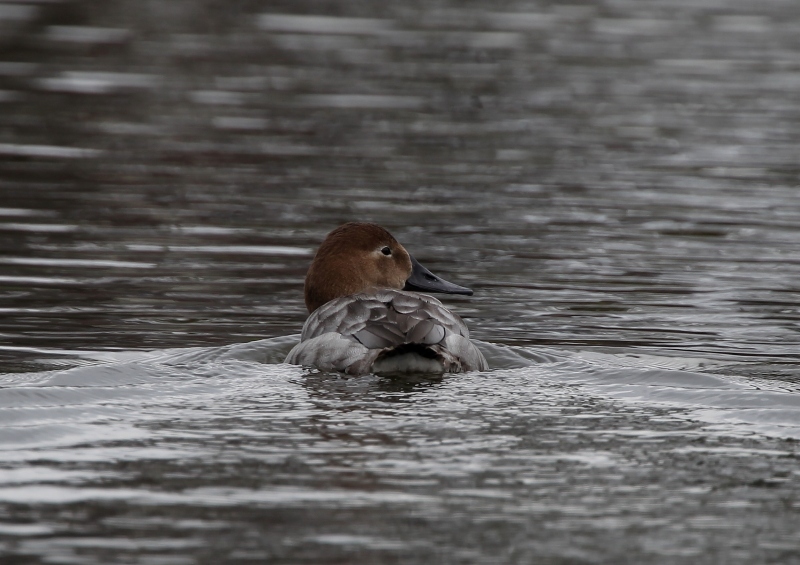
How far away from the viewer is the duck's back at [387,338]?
7816 mm

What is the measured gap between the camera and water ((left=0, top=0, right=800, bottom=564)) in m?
5.36

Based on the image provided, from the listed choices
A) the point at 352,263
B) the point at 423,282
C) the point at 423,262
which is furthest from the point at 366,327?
the point at 423,262

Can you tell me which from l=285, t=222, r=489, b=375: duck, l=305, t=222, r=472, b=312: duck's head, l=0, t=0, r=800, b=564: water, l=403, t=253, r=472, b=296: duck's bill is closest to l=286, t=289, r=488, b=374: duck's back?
l=285, t=222, r=489, b=375: duck

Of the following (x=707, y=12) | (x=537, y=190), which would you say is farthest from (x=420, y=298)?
(x=707, y=12)

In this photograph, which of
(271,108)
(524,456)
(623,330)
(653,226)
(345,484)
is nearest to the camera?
(345,484)

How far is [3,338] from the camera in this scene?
9.11m

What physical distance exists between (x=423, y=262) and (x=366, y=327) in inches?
158

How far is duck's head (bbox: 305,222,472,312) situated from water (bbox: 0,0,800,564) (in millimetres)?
397

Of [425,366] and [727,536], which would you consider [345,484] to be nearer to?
[727,536]

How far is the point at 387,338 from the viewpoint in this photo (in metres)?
7.86

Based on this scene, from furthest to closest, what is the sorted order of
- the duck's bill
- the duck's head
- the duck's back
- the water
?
the duck's bill < the duck's head < the duck's back < the water

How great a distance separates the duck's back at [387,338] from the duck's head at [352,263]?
2.48ft

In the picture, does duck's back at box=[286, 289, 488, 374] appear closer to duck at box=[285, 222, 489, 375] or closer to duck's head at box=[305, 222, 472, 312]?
duck at box=[285, 222, 489, 375]

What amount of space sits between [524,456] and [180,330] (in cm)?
406
